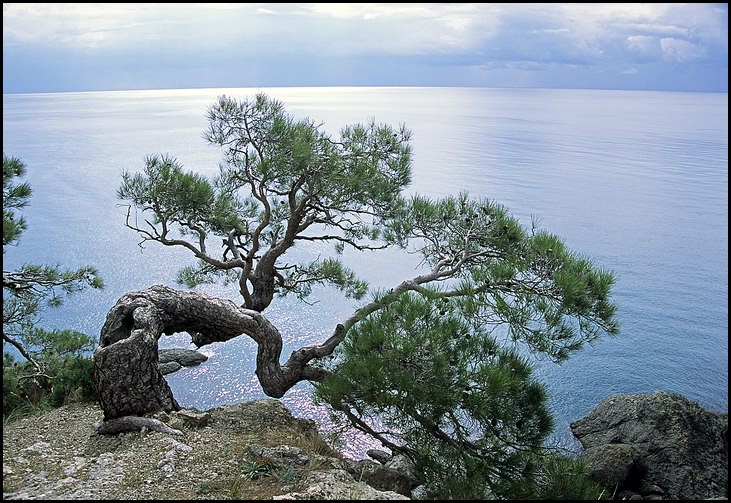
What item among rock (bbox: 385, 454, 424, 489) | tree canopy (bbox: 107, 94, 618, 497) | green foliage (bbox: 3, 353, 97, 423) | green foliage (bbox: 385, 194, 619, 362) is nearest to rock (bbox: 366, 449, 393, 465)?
rock (bbox: 385, 454, 424, 489)

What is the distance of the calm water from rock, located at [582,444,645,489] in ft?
2.87

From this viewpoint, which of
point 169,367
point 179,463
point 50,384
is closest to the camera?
point 179,463

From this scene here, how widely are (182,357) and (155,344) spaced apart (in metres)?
4.13

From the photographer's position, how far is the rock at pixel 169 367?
8.09 metres

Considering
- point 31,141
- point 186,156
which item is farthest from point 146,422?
point 31,141

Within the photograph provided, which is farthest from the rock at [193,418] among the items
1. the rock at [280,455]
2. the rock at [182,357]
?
the rock at [182,357]

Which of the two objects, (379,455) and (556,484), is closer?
(556,484)

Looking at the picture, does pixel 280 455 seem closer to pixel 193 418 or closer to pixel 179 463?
pixel 179 463

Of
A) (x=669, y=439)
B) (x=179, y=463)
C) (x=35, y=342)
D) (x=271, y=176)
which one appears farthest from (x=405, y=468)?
(x=35, y=342)

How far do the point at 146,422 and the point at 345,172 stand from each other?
233 cm

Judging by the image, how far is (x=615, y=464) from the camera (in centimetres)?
579

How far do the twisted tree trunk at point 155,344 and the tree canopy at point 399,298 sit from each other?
0.02 meters

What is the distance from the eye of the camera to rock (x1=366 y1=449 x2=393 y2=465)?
5879 mm

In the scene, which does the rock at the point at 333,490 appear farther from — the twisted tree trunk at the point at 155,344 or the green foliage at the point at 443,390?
the twisted tree trunk at the point at 155,344
